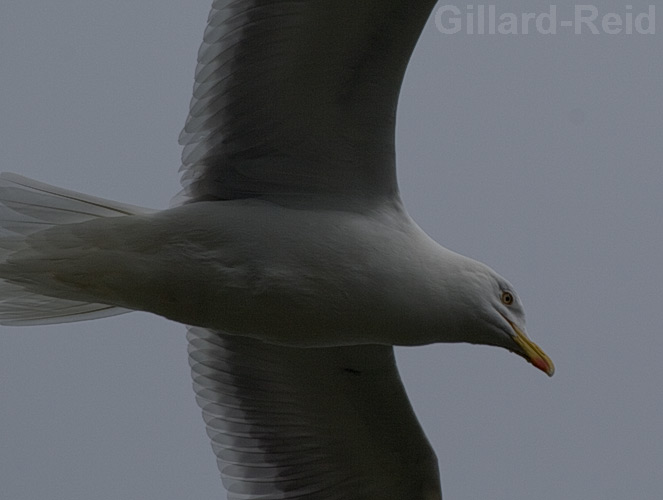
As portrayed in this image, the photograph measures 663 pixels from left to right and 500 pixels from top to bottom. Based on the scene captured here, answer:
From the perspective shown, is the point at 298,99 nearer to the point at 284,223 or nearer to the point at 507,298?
the point at 284,223

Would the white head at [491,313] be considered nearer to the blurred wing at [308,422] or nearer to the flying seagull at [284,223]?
the flying seagull at [284,223]

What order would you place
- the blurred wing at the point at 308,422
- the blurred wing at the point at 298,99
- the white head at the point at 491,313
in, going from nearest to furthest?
1. the blurred wing at the point at 298,99
2. the white head at the point at 491,313
3. the blurred wing at the point at 308,422

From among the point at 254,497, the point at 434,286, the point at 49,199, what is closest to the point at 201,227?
the point at 49,199

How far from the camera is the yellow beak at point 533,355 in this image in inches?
145

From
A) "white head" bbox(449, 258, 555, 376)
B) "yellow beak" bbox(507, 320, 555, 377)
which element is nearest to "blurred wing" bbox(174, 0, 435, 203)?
"white head" bbox(449, 258, 555, 376)

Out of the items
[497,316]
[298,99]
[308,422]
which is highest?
[298,99]

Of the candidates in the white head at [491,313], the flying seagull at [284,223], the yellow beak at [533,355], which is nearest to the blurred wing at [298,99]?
the flying seagull at [284,223]

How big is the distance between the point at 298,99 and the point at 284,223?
0.33 m

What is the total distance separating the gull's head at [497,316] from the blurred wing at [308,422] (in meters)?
0.45

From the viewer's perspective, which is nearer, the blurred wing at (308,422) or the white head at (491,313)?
the white head at (491,313)

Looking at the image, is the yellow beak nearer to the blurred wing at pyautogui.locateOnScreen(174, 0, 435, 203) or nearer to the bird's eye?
the bird's eye

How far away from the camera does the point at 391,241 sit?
3.60 meters

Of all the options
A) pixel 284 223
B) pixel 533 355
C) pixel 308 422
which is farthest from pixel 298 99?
pixel 308 422

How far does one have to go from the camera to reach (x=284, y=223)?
3.62 m
